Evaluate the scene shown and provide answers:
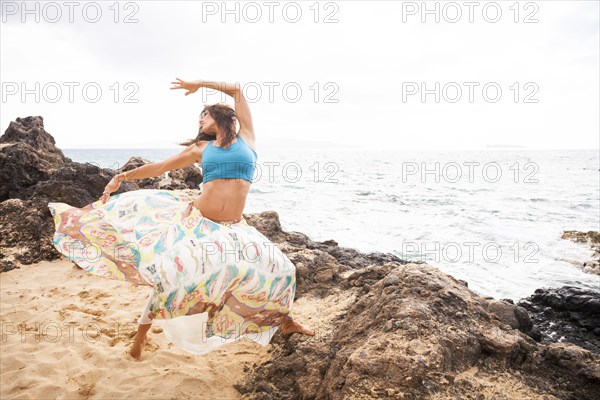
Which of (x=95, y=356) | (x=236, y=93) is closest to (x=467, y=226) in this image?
(x=236, y=93)

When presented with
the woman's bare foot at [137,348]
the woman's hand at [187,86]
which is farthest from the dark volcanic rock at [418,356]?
the woman's hand at [187,86]

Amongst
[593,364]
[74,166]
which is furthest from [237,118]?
[74,166]

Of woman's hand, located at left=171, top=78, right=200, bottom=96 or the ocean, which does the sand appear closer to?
woman's hand, located at left=171, top=78, right=200, bottom=96

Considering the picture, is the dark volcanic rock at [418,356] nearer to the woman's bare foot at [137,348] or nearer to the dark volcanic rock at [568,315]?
the woman's bare foot at [137,348]

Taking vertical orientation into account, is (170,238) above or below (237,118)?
below

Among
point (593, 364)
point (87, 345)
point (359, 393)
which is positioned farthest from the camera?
point (87, 345)

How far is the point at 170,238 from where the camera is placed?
3.01m

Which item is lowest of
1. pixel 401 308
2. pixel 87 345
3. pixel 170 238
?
pixel 87 345

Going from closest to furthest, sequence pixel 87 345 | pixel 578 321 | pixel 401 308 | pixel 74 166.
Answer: pixel 401 308
pixel 87 345
pixel 578 321
pixel 74 166

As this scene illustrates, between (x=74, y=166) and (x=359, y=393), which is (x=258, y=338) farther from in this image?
(x=74, y=166)

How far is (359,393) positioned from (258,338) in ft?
3.69

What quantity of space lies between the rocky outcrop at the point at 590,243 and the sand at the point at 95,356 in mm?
9207

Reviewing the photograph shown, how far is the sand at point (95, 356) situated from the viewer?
3033mm

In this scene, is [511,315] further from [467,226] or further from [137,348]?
[467,226]
